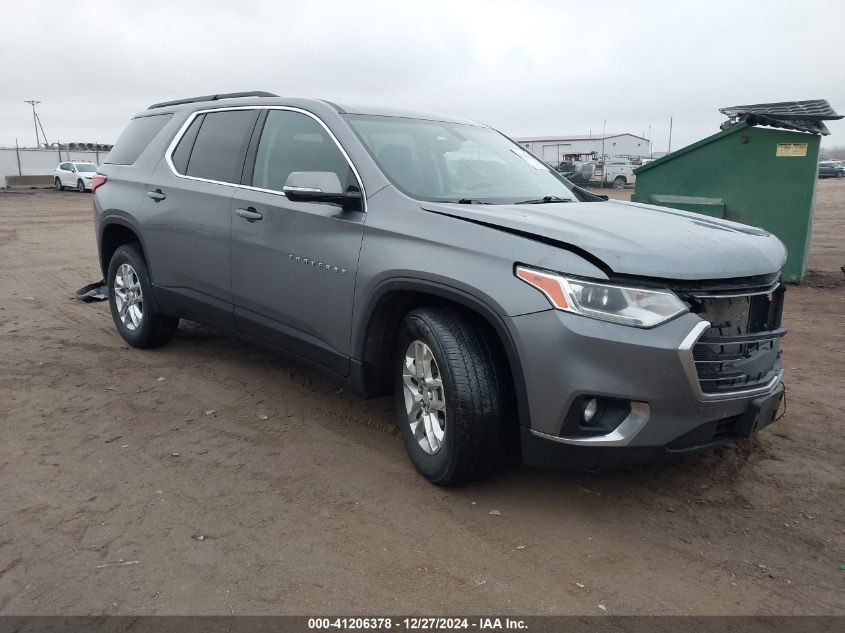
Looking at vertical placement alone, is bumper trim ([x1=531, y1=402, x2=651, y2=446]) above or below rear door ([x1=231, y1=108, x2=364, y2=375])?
below

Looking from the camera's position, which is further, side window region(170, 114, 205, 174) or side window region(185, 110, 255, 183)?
side window region(170, 114, 205, 174)

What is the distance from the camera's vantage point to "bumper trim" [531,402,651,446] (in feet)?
9.57

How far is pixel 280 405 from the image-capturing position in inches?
183

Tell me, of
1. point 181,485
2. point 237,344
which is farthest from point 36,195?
point 181,485

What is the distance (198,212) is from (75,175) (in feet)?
113

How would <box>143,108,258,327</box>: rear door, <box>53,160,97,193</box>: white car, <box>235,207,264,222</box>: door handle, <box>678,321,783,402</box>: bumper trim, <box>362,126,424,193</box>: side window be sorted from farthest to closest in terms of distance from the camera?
1. <box>53,160,97,193</box>: white car
2. <box>143,108,258,327</box>: rear door
3. <box>235,207,264,222</box>: door handle
4. <box>362,126,424,193</box>: side window
5. <box>678,321,783,402</box>: bumper trim

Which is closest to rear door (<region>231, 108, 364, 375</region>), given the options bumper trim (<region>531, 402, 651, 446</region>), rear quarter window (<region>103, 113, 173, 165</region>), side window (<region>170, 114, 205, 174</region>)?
side window (<region>170, 114, 205, 174</region>)

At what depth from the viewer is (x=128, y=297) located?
231 inches

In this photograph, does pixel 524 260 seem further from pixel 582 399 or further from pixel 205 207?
pixel 205 207

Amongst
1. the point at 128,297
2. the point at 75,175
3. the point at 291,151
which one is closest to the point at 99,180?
the point at 128,297

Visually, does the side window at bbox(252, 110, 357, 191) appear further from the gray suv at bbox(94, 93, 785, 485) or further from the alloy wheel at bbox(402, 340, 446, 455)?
the alloy wheel at bbox(402, 340, 446, 455)

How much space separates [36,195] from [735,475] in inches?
1385

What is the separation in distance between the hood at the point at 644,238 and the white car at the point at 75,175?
35774 mm

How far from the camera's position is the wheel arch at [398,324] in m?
3.06
